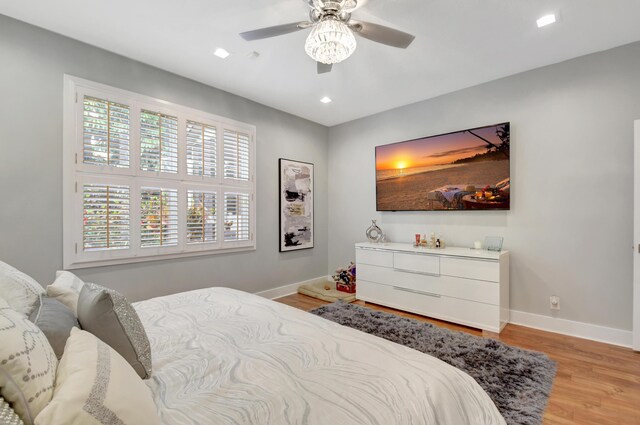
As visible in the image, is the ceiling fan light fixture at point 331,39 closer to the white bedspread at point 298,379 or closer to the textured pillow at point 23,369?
the white bedspread at point 298,379

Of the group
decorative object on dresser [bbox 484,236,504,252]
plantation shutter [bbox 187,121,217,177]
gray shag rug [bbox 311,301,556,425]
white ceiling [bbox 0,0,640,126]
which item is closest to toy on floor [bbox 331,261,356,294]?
gray shag rug [bbox 311,301,556,425]

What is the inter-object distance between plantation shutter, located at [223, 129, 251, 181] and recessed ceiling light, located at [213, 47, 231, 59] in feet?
3.14

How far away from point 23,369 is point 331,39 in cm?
198

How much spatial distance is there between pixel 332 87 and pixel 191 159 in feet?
6.08

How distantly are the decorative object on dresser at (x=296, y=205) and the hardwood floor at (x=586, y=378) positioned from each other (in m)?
2.37

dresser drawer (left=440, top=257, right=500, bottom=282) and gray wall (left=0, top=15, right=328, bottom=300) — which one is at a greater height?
gray wall (left=0, top=15, right=328, bottom=300)

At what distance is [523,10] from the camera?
212cm

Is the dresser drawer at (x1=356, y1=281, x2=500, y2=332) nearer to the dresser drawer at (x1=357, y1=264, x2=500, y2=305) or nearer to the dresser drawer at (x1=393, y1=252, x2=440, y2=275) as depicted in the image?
the dresser drawer at (x1=357, y1=264, x2=500, y2=305)

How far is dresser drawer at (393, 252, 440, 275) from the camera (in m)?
3.23

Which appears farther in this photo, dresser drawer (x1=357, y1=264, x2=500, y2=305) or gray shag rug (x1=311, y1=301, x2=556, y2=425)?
dresser drawer (x1=357, y1=264, x2=500, y2=305)

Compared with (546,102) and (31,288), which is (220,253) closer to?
(31,288)

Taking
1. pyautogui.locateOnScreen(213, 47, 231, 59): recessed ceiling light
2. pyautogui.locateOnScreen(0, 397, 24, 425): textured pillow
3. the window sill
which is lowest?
the window sill

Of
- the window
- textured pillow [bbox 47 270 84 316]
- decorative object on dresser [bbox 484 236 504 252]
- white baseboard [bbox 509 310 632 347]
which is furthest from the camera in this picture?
decorative object on dresser [bbox 484 236 504 252]

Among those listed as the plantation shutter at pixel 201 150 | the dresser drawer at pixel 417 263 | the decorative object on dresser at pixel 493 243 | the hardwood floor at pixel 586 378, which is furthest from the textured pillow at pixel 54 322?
the decorative object on dresser at pixel 493 243
